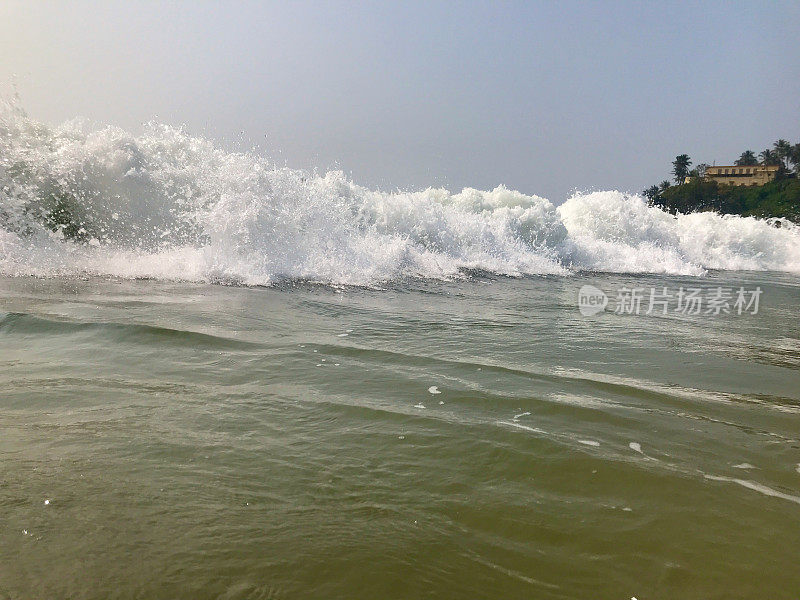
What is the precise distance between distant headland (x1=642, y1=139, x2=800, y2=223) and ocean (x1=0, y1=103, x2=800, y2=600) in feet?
212

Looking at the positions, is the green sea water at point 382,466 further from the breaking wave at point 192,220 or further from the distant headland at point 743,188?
the distant headland at point 743,188

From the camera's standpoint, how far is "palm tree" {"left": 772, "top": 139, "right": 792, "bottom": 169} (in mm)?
93125

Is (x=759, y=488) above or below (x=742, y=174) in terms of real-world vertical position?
below

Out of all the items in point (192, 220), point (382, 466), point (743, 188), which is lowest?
point (382, 466)

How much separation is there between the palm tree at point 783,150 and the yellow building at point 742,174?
3.43 meters

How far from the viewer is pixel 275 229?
34.9 ft

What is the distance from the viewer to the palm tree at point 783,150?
9312 centimetres

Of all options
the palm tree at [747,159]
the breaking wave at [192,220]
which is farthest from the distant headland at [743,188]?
the breaking wave at [192,220]

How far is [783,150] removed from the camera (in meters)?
94.2

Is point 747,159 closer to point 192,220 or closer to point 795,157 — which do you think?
point 795,157

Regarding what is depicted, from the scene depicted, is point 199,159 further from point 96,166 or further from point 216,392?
point 216,392

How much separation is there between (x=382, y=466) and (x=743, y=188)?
91.8 m

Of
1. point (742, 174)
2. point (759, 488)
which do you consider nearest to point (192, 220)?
point (759, 488)

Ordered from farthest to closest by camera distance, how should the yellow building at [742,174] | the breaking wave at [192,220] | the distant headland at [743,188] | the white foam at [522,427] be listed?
the yellow building at [742,174], the distant headland at [743,188], the breaking wave at [192,220], the white foam at [522,427]
